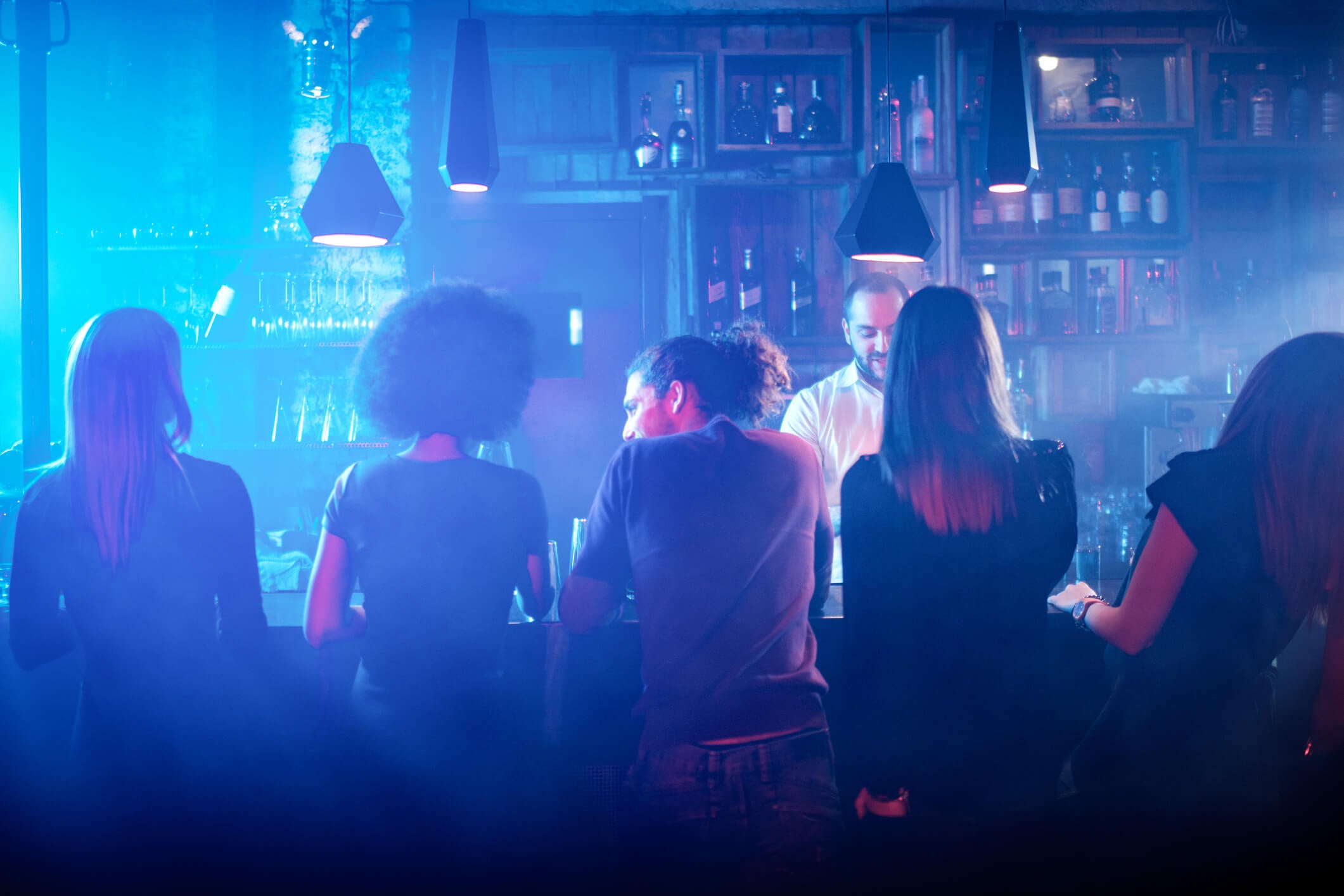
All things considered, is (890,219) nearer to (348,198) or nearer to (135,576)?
(348,198)

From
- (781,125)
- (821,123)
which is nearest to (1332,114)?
(821,123)

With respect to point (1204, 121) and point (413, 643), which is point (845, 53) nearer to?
point (1204, 121)

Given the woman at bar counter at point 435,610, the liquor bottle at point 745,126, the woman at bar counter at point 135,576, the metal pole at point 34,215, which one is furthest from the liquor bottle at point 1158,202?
the metal pole at point 34,215

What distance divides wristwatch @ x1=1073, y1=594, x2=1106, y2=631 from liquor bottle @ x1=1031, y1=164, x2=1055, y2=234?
2.85 meters

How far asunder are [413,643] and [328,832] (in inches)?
34.3

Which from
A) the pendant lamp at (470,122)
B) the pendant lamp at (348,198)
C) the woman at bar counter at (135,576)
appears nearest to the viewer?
the woman at bar counter at (135,576)

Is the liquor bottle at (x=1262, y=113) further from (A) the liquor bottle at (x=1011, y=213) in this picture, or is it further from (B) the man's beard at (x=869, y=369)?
(B) the man's beard at (x=869, y=369)

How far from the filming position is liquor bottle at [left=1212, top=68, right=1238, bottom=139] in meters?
4.24

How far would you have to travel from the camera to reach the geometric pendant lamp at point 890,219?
2.81 metres

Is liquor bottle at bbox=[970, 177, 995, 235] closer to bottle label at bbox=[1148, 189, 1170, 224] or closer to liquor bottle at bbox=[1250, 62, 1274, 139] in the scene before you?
bottle label at bbox=[1148, 189, 1170, 224]

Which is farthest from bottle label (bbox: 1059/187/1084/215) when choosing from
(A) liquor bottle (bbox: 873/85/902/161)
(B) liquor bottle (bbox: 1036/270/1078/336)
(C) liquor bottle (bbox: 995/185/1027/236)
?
(A) liquor bottle (bbox: 873/85/902/161)

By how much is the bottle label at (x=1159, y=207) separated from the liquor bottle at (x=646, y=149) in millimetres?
2280

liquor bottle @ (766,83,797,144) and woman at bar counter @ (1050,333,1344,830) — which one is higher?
liquor bottle @ (766,83,797,144)

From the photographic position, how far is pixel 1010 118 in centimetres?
273
